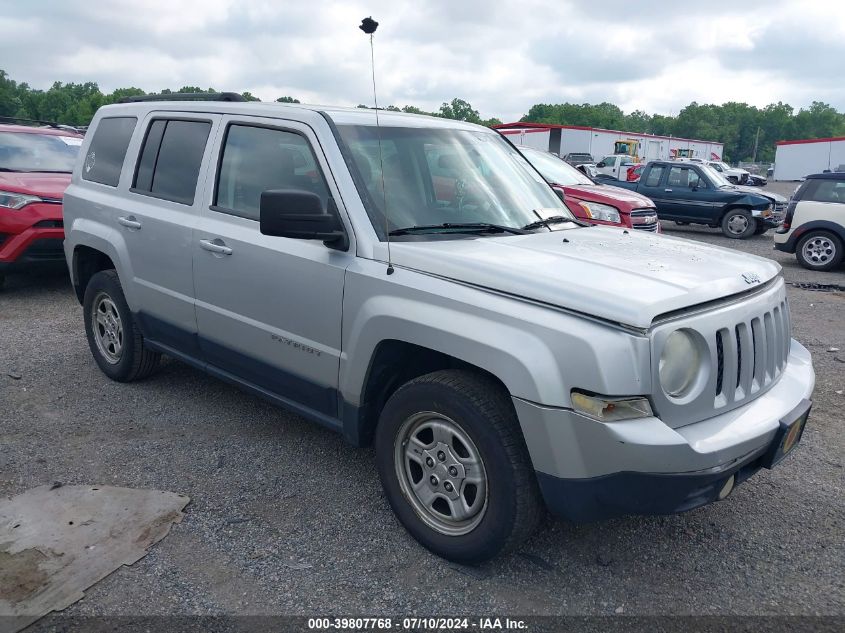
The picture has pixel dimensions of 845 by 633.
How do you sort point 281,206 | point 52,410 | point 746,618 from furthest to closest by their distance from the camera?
point 52,410 → point 281,206 → point 746,618

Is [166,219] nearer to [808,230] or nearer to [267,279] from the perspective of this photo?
[267,279]

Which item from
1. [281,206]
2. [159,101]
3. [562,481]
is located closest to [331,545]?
[562,481]

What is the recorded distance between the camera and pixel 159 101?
4.86m

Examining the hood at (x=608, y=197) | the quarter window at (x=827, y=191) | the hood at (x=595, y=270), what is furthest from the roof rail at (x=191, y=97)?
the quarter window at (x=827, y=191)

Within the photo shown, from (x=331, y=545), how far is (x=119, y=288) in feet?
8.87

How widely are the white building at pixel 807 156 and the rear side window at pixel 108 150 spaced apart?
185 feet

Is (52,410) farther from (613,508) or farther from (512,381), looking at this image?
(613,508)

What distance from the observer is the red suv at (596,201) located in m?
10.1

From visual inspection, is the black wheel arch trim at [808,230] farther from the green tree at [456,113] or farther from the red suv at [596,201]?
the green tree at [456,113]

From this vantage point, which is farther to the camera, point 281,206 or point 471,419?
point 281,206

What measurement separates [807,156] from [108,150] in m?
61.0

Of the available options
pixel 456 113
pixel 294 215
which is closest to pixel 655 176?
pixel 456 113

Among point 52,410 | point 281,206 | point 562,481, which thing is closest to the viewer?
point 562,481

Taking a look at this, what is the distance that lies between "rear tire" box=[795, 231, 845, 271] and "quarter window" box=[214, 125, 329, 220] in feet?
35.8
